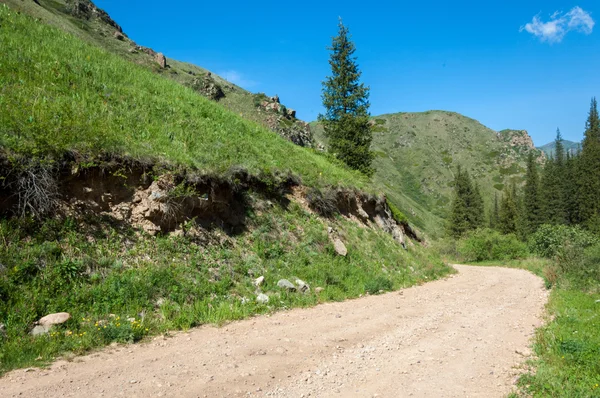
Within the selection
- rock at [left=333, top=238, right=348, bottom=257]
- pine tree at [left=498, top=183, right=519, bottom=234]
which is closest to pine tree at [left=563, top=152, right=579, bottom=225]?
pine tree at [left=498, top=183, right=519, bottom=234]

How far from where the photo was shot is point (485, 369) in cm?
522

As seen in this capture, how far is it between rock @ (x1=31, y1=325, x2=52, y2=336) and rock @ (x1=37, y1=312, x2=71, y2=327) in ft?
0.18

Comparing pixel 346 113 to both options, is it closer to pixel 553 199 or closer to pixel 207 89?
pixel 207 89

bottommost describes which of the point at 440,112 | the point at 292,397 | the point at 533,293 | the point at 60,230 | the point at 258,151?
the point at 533,293

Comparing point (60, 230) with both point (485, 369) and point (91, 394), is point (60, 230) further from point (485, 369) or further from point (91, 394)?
point (485, 369)

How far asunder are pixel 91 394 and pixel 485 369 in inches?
212

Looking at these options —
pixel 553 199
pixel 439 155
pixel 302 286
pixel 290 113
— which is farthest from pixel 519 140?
pixel 302 286

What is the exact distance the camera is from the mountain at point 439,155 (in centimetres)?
12975

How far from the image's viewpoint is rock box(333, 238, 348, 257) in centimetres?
1265

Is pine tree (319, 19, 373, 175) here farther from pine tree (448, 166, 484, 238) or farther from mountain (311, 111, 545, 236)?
mountain (311, 111, 545, 236)

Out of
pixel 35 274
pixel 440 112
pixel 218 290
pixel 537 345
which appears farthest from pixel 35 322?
pixel 440 112

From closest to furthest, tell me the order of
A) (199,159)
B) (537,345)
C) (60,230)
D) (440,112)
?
(537,345) < (60,230) < (199,159) < (440,112)

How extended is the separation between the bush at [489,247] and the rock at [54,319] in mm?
40295

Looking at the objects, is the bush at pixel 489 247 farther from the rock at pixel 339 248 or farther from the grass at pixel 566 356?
the grass at pixel 566 356
